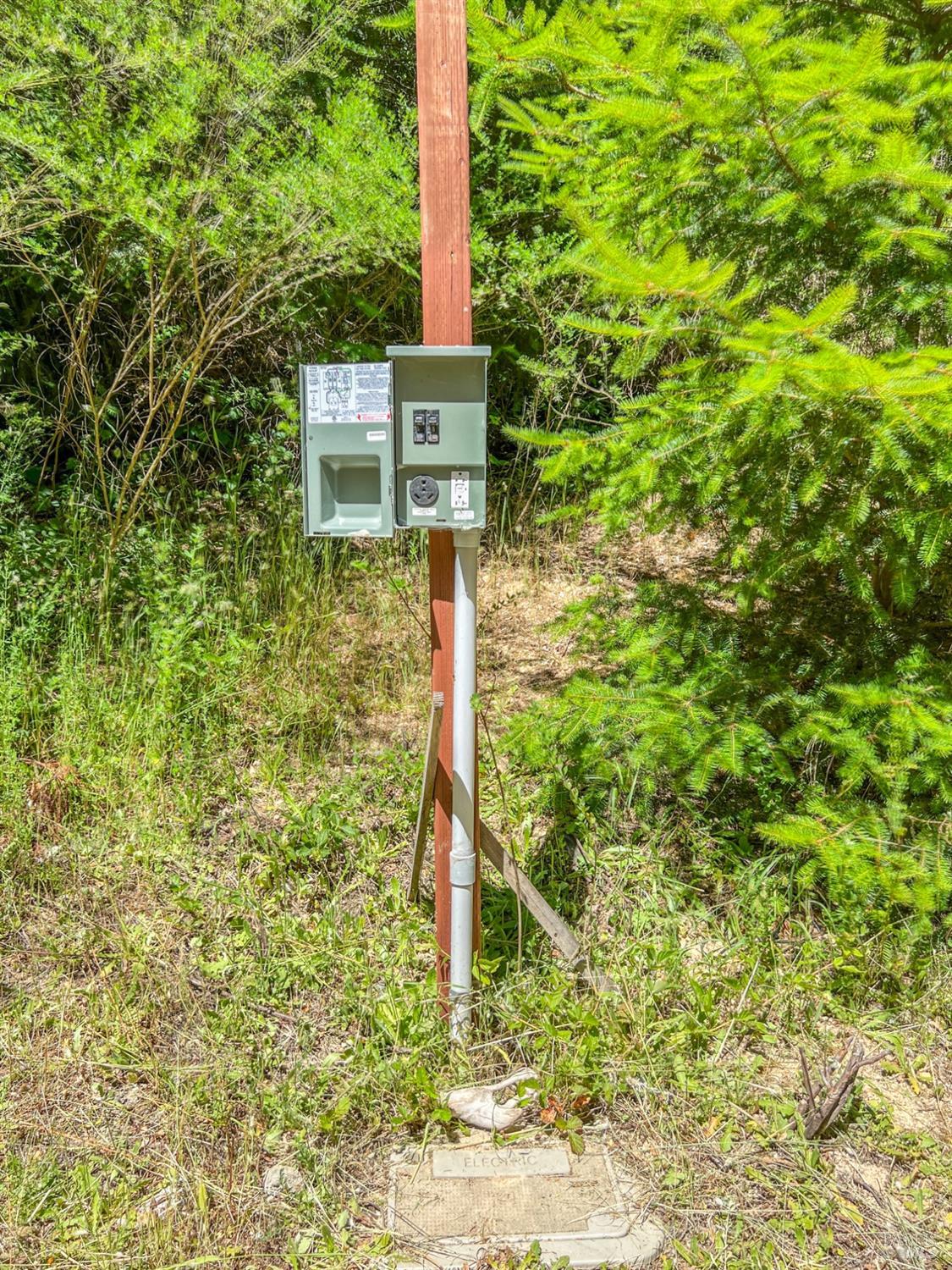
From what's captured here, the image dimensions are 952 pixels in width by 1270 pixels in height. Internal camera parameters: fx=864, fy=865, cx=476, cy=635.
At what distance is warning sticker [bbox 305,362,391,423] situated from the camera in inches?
81.6

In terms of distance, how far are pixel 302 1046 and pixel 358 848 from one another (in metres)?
0.79

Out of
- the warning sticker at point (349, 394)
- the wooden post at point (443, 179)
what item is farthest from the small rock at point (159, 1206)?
the warning sticker at point (349, 394)

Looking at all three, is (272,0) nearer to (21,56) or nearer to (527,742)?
(21,56)

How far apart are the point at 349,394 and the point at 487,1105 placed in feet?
5.98

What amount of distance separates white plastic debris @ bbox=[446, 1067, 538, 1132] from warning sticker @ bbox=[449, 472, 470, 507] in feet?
4.81

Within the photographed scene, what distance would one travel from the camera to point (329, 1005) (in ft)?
8.25

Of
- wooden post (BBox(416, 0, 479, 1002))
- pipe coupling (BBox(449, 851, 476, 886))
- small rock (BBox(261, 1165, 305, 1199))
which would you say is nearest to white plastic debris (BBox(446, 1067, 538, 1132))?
small rock (BBox(261, 1165, 305, 1199))

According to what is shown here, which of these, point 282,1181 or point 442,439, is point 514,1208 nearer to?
point 282,1181

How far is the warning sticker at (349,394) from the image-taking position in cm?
A: 207

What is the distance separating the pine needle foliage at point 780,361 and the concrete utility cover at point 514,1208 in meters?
0.98

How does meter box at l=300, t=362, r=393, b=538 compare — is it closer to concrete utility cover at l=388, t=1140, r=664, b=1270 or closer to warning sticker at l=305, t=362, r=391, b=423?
warning sticker at l=305, t=362, r=391, b=423

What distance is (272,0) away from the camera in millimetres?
3688

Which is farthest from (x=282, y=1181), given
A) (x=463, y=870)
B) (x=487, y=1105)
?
(x=463, y=870)

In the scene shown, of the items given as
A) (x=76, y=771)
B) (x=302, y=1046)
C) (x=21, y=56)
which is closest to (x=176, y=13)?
(x=21, y=56)
